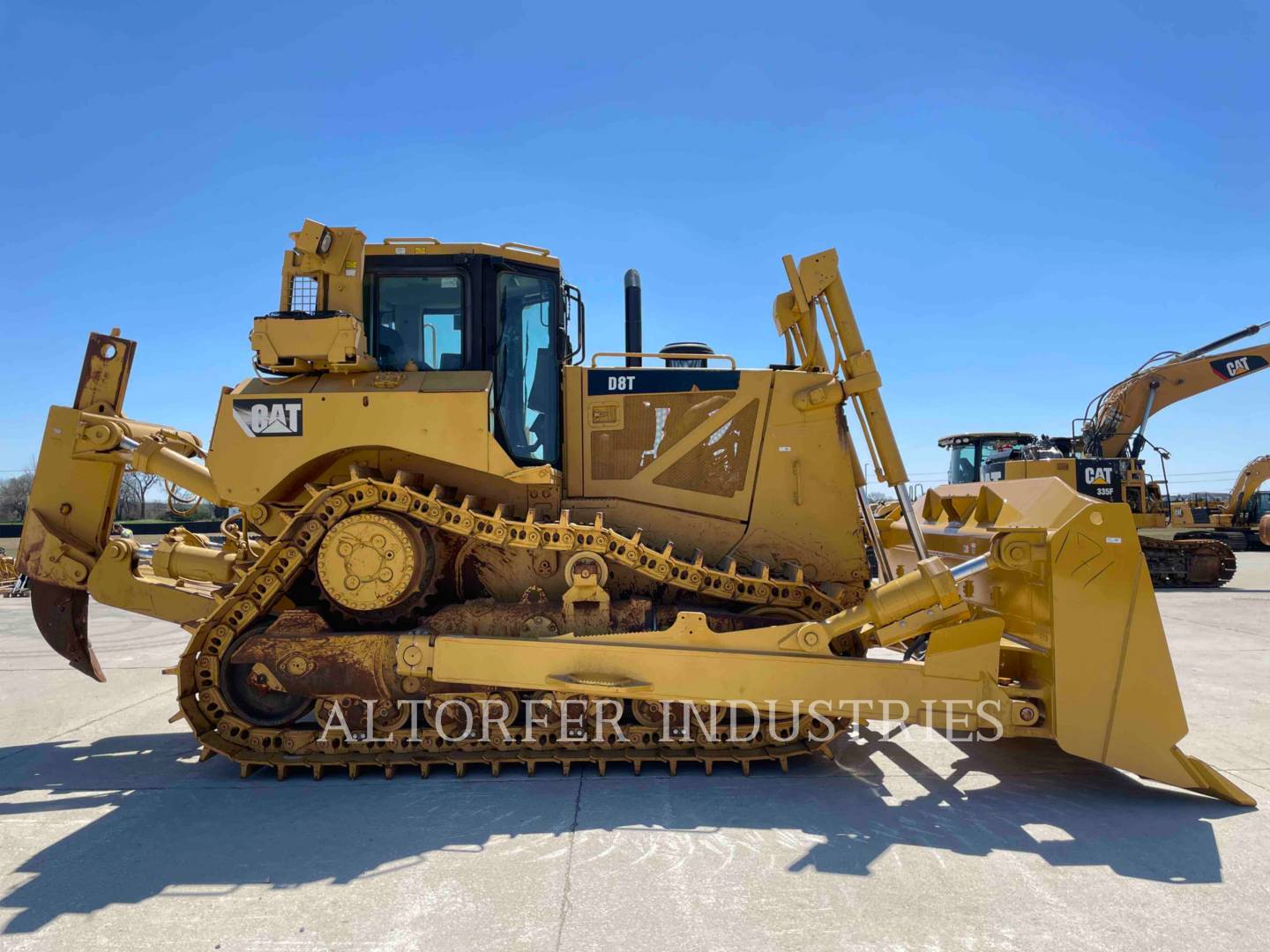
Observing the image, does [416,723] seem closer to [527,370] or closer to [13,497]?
[527,370]

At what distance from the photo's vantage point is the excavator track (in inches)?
191

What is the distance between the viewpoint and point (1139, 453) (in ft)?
61.9

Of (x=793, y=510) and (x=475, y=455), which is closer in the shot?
(x=475, y=455)

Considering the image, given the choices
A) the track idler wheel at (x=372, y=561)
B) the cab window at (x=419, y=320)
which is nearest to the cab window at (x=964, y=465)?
the cab window at (x=419, y=320)

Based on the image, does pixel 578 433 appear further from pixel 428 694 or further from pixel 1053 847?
pixel 1053 847

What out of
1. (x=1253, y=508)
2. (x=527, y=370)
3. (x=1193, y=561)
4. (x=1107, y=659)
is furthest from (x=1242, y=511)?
(x=527, y=370)

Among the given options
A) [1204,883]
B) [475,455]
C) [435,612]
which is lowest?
[1204,883]

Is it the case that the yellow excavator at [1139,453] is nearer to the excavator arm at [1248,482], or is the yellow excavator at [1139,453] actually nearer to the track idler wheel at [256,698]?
the excavator arm at [1248,482]

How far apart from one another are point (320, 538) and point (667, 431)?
262 centimetres

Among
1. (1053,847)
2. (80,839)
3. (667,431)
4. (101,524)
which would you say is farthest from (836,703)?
(101,524)

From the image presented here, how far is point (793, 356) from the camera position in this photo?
621cm

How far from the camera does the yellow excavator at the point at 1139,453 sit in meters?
16.4

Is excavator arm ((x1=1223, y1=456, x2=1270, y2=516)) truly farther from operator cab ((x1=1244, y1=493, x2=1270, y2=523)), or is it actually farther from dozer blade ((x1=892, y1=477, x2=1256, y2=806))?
dozer blade ((x1=892, y1=477, x2=1256, y2=806))

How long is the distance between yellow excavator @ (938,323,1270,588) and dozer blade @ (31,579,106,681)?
1620 centimetres
